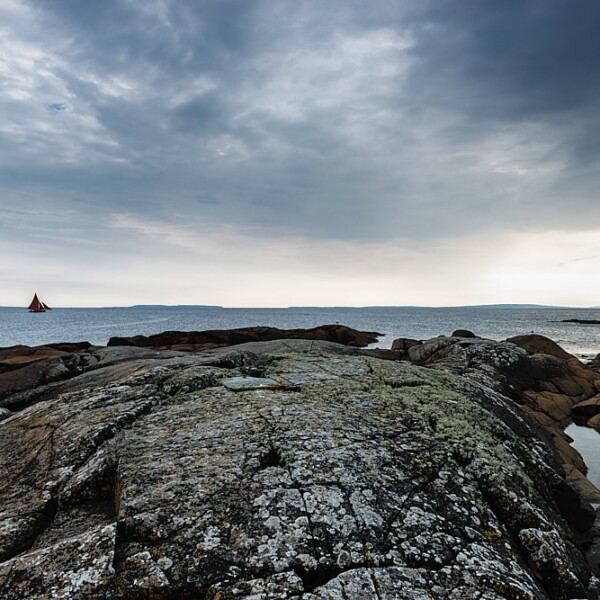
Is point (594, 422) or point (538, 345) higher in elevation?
point (538, 345)

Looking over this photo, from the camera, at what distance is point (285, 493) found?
4461 mm

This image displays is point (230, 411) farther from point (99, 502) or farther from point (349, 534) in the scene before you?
point (349, 534)

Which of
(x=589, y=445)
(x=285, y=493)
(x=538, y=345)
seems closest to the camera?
(x=285, y=493)

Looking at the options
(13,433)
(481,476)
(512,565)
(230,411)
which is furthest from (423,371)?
Result: (13,433)

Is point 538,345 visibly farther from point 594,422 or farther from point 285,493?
point 285,493

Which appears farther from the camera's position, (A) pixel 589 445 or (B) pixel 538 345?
(B) pixel 538 345

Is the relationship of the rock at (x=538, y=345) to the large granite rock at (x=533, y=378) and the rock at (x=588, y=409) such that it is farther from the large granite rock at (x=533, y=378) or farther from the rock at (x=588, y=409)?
the rock at (x=588, y=409)

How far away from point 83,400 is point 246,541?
14.1ft

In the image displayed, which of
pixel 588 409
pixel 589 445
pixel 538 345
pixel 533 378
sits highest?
pixel 538 345

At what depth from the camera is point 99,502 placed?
16.0 ft

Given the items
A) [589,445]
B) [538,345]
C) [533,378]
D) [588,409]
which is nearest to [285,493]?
[589,445]

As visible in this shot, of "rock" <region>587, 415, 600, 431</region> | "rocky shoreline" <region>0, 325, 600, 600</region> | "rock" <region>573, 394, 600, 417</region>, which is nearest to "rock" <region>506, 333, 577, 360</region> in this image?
"rock" <region>573, 394, 600, 417</region>

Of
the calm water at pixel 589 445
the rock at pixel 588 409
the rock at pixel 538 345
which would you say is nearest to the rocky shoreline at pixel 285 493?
the calm water at pixel 589 445

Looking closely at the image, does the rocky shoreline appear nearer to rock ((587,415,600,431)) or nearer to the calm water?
the calm water
